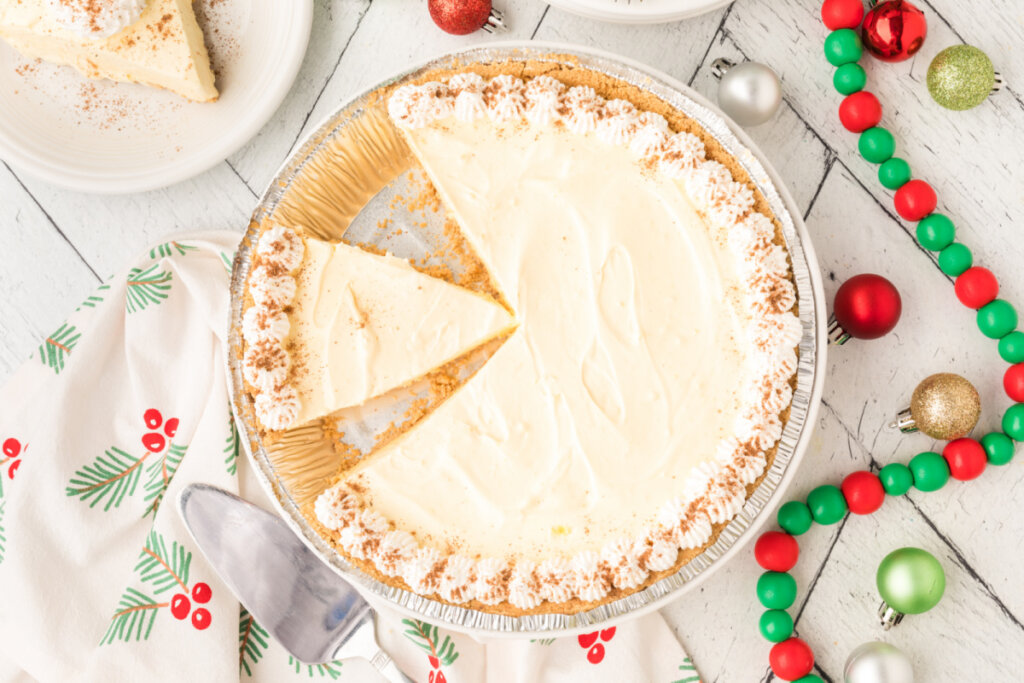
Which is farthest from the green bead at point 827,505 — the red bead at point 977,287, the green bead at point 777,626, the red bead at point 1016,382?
the red bead at point 977,287

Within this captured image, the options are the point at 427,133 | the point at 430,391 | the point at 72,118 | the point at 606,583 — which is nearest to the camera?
the point at 606,583

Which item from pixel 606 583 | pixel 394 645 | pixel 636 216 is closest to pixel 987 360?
pixel 636 216

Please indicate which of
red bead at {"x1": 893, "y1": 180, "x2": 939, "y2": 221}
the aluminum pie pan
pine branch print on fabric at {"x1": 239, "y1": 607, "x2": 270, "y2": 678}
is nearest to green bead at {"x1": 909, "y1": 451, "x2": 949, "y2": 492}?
the aluminum pie pan

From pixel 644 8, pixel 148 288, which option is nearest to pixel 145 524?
pixel 148 288

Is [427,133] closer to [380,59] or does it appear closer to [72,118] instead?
[380,59]

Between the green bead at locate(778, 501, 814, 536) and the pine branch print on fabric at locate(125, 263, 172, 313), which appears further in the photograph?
the pine branch print on fabric at locate(125, 263, 172, 313)

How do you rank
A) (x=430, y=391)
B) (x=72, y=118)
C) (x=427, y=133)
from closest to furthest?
1. (x=427, y=133)
2. (x=430, y=391)
3. (x=72, y=118)

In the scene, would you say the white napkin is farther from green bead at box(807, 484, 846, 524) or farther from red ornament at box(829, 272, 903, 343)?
red ornament at box(829, 272, 903, 343)
